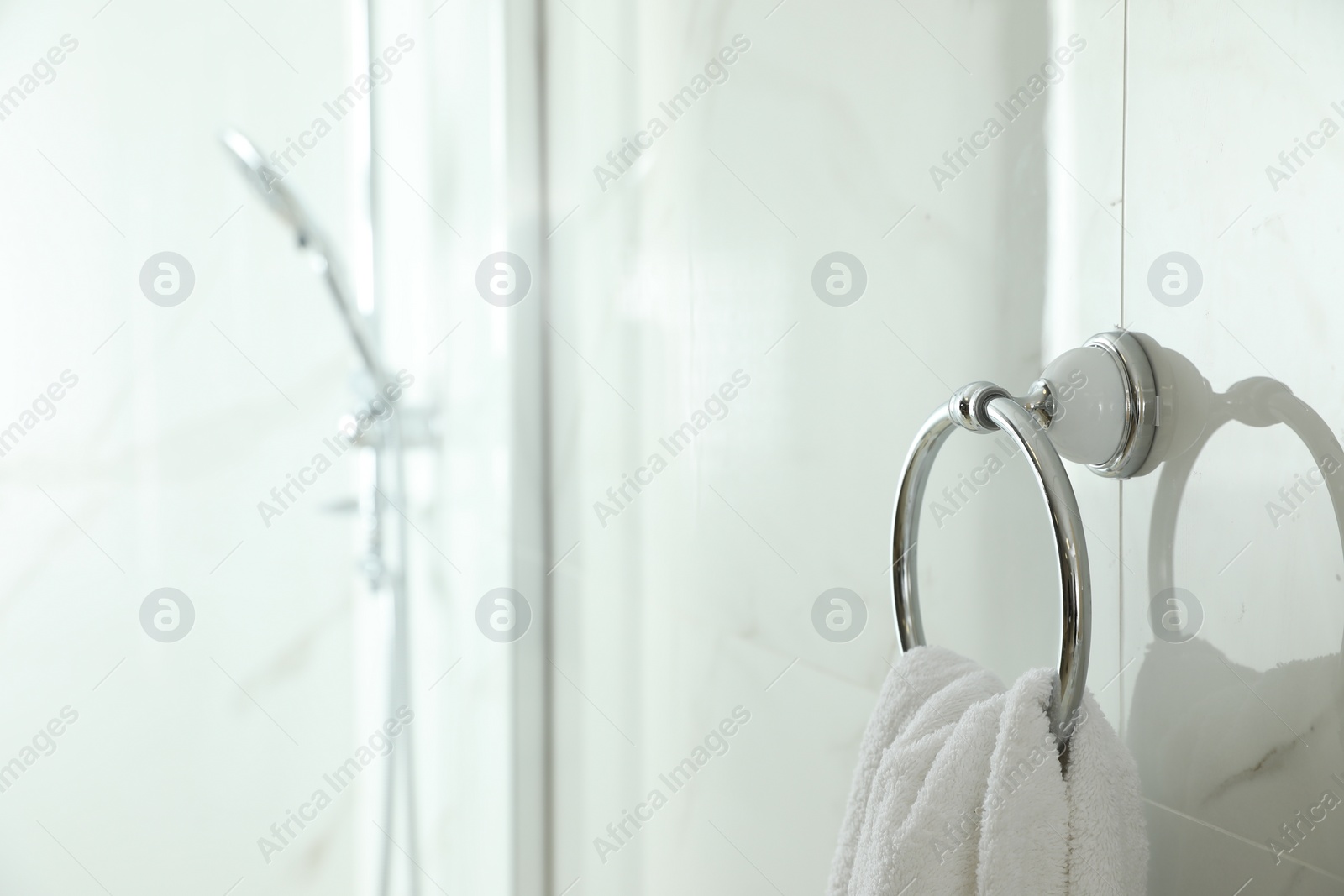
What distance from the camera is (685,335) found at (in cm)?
73

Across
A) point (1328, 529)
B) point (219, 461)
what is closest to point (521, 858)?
point (219, 461)

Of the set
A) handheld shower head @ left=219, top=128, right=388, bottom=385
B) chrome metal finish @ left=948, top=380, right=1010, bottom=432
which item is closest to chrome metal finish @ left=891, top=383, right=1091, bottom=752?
chrome metal finish @ left=948, top=380, right=1010, bottom=432

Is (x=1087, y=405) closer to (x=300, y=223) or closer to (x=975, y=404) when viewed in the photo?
(x=975, y=404)

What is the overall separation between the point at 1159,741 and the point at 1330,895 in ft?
0.23

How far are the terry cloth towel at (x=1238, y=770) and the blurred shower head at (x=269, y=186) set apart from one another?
0.96 m

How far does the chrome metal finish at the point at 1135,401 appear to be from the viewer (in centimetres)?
32

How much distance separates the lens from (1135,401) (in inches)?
12.4

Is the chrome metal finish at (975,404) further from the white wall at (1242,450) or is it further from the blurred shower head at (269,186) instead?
the blurred shower head at (269,186)

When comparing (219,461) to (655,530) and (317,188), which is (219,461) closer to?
(317,188)

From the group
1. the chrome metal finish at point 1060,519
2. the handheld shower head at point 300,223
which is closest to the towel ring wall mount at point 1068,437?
the chrome metal finish at point 1060,519

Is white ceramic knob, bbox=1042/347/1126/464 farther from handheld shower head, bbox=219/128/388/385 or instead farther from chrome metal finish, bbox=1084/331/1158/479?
handheld shower head, bbox=219/128/388/385

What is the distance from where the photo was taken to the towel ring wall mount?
0.27 m

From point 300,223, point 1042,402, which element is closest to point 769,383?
point 1042,402

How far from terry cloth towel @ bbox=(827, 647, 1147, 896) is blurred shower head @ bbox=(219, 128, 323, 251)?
914 millimetres
